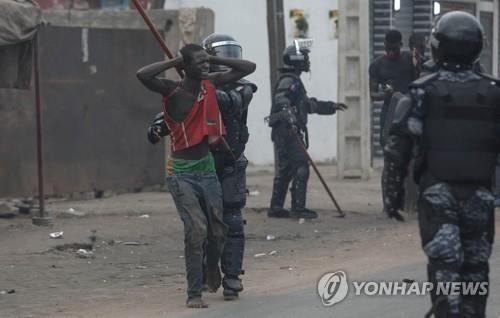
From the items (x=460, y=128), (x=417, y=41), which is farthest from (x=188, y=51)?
(x=417, y=41)

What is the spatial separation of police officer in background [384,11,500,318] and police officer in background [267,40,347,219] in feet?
25.9

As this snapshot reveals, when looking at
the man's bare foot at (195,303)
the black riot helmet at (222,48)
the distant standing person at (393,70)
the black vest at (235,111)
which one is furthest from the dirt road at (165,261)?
the black riot helmet at (222,48)

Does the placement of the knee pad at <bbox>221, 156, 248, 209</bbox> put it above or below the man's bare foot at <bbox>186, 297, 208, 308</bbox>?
above

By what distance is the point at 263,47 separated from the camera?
2389 centimetres

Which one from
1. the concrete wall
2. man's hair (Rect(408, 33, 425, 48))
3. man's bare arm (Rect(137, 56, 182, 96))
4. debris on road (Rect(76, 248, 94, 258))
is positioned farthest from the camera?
the concrete wall

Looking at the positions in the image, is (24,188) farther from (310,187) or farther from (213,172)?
(213,172)

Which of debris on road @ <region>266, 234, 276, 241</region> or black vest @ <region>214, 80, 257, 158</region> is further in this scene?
debris on road @ <region>266, 234, 276, 241</region>

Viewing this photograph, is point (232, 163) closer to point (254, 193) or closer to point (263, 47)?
point (254, 193)

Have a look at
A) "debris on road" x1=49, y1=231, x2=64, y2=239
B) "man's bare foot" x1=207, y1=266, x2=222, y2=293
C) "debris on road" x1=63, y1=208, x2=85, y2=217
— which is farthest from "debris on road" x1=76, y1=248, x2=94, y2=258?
"man's bare foot" x1=207, y1=266, x2=222, y2=293

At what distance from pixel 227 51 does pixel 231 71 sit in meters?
0.36

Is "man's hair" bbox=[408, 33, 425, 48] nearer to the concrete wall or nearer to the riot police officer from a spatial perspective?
the concrete wall

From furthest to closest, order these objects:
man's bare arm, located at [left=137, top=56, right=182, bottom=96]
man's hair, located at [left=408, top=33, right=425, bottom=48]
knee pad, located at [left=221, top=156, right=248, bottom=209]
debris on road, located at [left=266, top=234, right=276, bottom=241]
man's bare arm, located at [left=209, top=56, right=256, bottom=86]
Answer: man's hair, located at [left=408, top=33, right=425, bottom=48] < debris on road, located at [left=266, top=234, right=276, bottom=241] < knee pad, located at [left=221, top=156, right=248, bottom=209] < man's bare arm, located at [left=209, top=56, right=256, bottom=86] < man's bare arm, located at [left=137, top=56, right=182, bottom=96]

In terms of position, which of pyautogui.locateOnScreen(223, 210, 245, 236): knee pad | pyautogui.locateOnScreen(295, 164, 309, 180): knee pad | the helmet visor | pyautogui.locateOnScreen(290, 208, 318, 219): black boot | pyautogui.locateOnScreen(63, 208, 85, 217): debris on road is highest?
the helmet visor

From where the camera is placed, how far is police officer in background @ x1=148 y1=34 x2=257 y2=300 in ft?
32.8
